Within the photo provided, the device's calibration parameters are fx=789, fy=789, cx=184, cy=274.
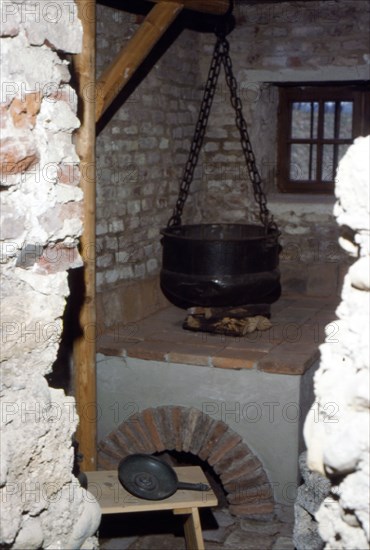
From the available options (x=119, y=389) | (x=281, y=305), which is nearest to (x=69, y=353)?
(x=119, y=389)

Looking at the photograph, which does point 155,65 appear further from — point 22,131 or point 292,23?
point 22,131

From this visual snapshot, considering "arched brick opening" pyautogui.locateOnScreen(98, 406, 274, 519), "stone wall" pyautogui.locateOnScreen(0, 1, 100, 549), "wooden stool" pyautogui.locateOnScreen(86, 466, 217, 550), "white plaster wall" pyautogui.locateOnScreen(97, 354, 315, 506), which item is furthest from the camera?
"arched brick opening" pyautogui.locateOnScreen(98, 406, 274, 519)

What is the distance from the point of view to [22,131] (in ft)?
6.47

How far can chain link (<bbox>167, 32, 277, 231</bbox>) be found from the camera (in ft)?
17.8

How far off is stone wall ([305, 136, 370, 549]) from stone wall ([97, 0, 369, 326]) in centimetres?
339

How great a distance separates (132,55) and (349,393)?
3.41 metres

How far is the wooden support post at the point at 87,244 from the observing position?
12.9ft

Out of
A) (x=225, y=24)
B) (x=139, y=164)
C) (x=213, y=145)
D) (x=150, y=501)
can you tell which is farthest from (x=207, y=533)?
(x=225, y=24)

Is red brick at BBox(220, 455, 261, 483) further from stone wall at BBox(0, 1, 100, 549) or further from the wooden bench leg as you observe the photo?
stone wall at BBox(0, 1, 100, 549)

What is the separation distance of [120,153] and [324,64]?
1754mm

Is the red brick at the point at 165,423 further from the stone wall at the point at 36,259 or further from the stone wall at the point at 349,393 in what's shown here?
the stone wall at the point at 349,393

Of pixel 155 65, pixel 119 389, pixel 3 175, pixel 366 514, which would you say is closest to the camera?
pixel 366 514

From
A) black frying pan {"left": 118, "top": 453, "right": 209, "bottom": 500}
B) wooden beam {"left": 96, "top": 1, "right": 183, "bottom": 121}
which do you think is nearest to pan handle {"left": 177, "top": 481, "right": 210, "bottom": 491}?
black frying pan {"left": 118, "top": 453, "right": 209, "bottom": 500}

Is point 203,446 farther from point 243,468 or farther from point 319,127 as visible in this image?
point 319,127
